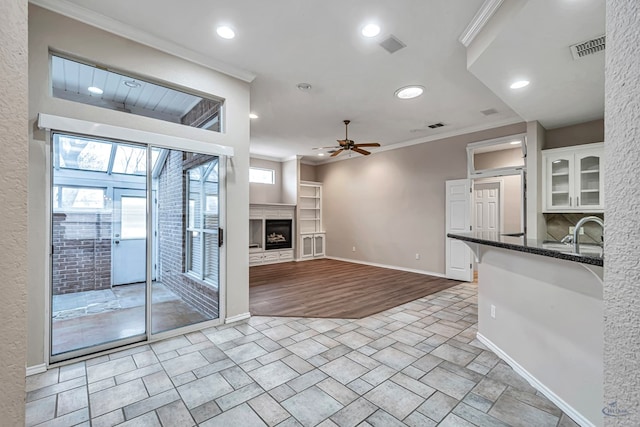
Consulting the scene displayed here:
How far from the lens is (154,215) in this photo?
3152 millimetres

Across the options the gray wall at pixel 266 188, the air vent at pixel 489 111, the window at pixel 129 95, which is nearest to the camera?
the window at pixel 129 95

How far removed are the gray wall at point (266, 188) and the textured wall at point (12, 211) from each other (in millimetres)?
7585

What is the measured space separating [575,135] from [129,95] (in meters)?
6.09

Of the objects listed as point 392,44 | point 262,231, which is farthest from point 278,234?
point 392,44

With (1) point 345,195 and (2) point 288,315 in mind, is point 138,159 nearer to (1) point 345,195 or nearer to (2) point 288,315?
(2) point 288,315

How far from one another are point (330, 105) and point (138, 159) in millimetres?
2853

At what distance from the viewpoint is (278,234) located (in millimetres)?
8250

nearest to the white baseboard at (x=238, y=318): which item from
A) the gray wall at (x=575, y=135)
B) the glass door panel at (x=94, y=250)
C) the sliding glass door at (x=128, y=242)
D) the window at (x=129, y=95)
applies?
the sliding glass door at (x=128, y=242)

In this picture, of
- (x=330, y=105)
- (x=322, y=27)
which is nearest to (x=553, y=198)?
(x=330, y=105)

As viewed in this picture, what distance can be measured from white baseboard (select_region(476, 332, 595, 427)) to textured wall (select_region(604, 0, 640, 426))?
6.21ft

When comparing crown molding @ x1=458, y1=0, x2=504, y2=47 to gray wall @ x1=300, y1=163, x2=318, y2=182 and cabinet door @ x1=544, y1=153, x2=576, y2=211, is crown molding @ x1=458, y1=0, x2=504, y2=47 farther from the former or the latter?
gray wall @ x1=300, y1=163, x2=318, y2=182

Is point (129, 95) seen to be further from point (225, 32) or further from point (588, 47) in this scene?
point (588, 47)

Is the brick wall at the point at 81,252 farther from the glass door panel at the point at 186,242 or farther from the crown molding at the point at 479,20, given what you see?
the crown molding at the point at 479,20

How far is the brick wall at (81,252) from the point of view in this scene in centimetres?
270
